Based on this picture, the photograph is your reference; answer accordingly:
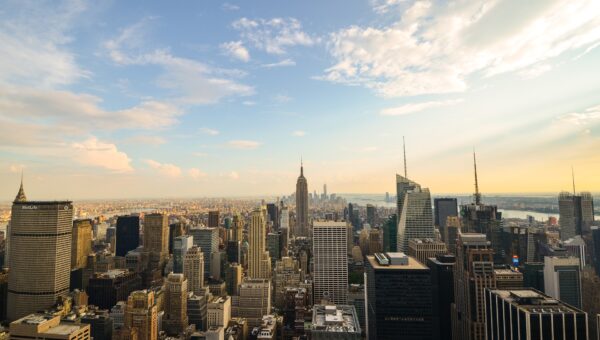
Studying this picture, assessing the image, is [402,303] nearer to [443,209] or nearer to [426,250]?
[426,250]

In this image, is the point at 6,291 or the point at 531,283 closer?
the point at 531,283

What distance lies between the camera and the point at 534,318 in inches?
600

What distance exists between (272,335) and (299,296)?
8.03 meters

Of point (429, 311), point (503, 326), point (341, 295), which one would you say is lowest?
point (341, 295)

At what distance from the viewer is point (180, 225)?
2717 inches

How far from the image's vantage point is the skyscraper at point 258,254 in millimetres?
53344

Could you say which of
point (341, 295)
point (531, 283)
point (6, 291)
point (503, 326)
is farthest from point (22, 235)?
point (531, 283)

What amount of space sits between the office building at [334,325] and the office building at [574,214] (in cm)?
2817

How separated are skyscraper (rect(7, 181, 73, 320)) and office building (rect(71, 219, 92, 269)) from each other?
37.5 feet

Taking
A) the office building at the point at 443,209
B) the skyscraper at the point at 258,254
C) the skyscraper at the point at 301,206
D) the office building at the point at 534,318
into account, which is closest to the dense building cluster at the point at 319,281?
the office building at the point at 534,318

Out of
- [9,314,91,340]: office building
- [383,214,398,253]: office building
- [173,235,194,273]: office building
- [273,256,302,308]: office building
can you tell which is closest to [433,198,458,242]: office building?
[383,214,398,253]: office building

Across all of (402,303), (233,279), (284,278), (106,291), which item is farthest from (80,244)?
(402,303)

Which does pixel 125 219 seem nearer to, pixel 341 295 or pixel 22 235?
pixel 22 235

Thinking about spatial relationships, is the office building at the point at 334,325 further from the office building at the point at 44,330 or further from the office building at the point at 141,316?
the office building at the point at 44,330
